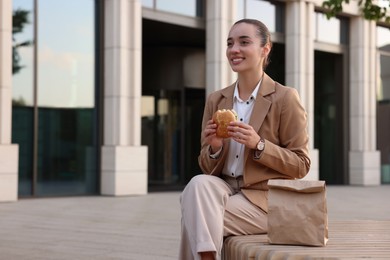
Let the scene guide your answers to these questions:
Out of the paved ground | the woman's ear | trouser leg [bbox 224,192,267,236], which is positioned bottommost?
the paved ground

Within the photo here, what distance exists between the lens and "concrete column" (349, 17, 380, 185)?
21188 millimetres

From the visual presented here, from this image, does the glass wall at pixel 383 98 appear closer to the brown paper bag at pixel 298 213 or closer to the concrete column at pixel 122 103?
the concrete column at pixel 122 103

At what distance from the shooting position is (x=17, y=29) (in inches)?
545

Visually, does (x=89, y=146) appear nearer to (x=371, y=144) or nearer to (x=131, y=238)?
(x=131, y=238)

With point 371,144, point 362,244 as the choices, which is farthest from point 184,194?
point 371,144

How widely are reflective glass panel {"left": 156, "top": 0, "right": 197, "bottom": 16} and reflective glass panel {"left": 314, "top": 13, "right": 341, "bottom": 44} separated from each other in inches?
201

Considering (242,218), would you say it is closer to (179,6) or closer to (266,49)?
(266,49)

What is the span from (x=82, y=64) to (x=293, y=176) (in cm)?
1197

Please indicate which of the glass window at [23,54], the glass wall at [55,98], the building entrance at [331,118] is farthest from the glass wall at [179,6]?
the building entrance at [331,118]

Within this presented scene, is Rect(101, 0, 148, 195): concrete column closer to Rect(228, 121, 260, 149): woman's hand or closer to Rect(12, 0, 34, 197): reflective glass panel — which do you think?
Rect(12, 0, 34, 197): reflective glass panel

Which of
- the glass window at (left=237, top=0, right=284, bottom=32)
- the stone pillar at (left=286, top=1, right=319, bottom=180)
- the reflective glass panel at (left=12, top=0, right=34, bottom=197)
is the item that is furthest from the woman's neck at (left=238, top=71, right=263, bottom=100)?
the stone pillar at (left=286, top=1, right=319, bottom=180)

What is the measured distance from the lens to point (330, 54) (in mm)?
21828

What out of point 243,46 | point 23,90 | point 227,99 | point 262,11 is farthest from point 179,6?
point 243,46

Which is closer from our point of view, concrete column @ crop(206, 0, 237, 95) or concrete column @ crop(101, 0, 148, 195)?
concrete column @ crop(101, 0, 148, 195)
